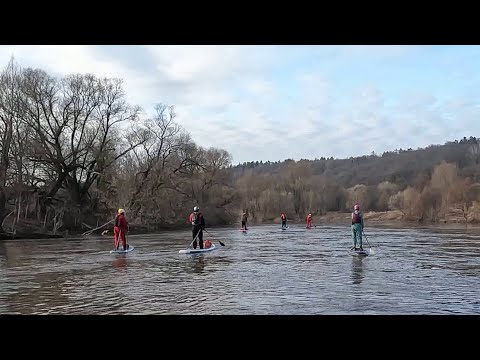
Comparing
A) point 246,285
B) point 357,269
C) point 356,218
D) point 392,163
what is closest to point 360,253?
point 356,218

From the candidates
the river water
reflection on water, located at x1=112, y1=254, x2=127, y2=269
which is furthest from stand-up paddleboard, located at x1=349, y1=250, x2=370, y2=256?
reflection on water, located at x1=112, y1=254, x2=127, y2=269

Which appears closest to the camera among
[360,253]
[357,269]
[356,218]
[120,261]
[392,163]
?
[357,269]

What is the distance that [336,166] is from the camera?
16162 centimetres

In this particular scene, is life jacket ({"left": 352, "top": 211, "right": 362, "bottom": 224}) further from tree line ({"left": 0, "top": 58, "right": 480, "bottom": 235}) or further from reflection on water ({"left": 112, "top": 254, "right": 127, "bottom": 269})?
tree line ({"left": 0, "top": 58, "right": 480, "bottom": 235})

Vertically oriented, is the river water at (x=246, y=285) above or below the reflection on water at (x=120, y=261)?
below

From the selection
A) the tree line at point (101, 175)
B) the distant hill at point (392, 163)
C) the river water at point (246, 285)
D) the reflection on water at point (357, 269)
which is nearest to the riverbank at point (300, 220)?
the tree line at point (101, 175)

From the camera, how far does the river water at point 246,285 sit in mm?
8273

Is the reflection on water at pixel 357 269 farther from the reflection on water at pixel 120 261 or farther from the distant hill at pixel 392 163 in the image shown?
the distant hill at pixel 392 163

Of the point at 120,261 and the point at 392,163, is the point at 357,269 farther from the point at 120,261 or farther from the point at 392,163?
the point at 392,163

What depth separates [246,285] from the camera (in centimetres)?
1074
